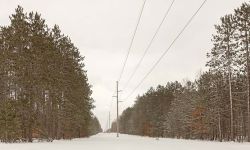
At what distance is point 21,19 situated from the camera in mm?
44188

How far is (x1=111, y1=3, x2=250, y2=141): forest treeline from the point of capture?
50344mm

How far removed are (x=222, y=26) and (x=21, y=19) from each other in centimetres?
2444

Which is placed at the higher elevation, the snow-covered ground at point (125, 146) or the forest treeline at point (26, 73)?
the forest treeline at point (26, 73)

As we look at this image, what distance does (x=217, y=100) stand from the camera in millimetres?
61188

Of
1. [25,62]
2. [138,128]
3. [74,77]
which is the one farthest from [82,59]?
[138,128]

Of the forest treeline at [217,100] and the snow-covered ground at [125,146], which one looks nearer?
the snow-covered ground at [125,146]

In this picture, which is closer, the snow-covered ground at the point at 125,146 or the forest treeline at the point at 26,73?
the snow-covered ground at the point at 125,146

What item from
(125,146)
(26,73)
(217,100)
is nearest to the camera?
(125,146)

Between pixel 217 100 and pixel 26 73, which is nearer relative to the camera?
pixel 26 73

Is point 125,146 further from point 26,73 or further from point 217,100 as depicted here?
point 217,100

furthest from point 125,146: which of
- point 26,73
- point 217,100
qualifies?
point 217,100

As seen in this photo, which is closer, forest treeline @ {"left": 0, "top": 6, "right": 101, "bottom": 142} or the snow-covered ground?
the snow-covered ground

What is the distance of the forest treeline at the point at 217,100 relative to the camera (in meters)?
50.3

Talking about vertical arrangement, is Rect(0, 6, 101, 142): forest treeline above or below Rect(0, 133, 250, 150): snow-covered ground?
above
